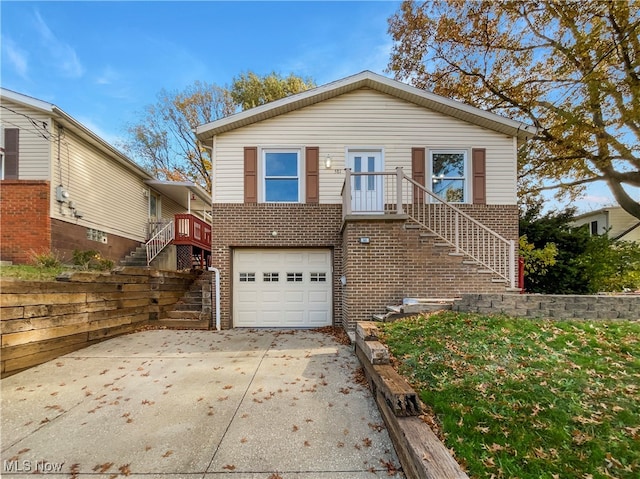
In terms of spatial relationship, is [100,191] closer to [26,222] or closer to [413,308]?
[26,222]

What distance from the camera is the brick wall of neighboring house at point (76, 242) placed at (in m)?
8.33

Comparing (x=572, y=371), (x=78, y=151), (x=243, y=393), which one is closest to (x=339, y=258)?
(x=243, y=393)

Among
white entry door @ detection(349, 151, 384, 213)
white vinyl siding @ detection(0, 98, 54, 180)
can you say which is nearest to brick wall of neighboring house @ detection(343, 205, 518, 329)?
white entry door @ detection(349, 151, 384, 213)

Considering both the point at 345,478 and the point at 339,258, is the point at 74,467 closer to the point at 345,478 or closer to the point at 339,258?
the point at 345,478

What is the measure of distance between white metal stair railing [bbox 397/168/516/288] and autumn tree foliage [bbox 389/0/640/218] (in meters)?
5.56

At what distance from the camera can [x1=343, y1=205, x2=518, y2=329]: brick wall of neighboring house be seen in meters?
6.48

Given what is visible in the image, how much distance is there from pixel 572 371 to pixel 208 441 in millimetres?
3868

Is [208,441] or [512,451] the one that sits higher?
[512,451]

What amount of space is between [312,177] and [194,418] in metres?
5.91

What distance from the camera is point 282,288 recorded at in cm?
791

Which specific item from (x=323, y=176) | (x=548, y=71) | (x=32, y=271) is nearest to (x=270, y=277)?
(x=323, y=176)

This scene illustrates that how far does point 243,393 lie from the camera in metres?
3.80

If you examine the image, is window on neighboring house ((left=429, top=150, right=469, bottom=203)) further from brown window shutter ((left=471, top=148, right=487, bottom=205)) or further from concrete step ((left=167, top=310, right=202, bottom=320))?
concrete step ((left=167, top=310, right=202, bottom=320))

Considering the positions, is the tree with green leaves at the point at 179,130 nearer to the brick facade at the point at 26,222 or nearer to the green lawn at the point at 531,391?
the brick facade at the point at 26,222
